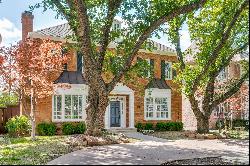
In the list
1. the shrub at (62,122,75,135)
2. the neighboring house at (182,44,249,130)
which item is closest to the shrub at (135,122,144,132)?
the shrub at (62,122,75,135)

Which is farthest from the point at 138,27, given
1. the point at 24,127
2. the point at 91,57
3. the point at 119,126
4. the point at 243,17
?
the point at 119,126

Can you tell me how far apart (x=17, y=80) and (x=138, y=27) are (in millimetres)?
7346

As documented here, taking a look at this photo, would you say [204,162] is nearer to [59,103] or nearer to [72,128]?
[72,128]

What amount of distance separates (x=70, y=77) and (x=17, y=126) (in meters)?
5.47

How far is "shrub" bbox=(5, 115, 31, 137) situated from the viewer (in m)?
23.5

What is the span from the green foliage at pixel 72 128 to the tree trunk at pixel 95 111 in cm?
756

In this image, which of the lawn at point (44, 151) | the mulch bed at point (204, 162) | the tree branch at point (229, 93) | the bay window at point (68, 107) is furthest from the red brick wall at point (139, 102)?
the mulch bed at point (204, 162)

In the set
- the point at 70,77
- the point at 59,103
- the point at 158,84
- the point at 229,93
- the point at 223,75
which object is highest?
the point at 223,75

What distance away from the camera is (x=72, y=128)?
26.7 m

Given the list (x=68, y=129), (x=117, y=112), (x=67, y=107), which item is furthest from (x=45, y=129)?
(x=117, y=112)

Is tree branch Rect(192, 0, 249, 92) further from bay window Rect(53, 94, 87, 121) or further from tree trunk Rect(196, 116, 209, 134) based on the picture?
bay window Rect(53, 94, 87, 121)

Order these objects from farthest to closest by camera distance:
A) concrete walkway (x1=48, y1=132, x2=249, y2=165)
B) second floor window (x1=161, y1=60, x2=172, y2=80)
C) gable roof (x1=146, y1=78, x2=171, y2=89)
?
second floor window (x1=161, y1=60, x2=172, y2=80)
gable roof (x1=146, y1=78, x2=171, y2=89)
concrete walkway (x1=48, y1=132, x2=249, y2=165)

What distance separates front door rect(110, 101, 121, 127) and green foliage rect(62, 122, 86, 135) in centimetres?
325

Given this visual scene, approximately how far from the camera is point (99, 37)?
21.0 metres
